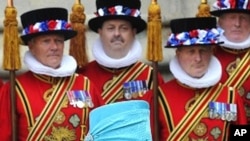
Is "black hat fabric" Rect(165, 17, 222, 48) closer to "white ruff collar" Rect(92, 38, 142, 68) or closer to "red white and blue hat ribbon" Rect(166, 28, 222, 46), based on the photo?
"red white and blue hat ribbon" Rect(166, 28, 222, 46)

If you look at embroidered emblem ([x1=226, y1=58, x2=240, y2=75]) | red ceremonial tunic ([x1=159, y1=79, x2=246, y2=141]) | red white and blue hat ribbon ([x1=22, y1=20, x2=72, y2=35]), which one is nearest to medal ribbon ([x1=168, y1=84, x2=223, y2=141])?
red ceremonial tunic ([x1=159, y1=79, x2=246, y2=141])

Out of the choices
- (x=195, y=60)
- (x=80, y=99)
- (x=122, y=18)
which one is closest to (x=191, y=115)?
(x=195, y=60)

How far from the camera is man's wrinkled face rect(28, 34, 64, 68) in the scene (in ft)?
17.8

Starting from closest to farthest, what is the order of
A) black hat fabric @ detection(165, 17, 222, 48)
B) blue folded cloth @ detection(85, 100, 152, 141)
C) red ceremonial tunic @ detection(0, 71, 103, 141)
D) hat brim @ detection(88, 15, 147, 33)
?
blue folded cloth @ detection(85, 100, 152, 141), red ceremonial tunic @ detection(0, 71, 103, 141), black hat fabric @ detection(165, 17, 222, 48), hat brim @ detection(88, 15, 147, 33)

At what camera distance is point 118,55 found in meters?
5.84

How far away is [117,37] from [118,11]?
0.41 ft

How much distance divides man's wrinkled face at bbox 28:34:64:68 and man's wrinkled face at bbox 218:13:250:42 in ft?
2.81

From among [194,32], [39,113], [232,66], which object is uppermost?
[194,32]

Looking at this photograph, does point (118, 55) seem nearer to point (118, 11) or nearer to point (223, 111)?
point (118, 11)

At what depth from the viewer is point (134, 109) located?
4039 mm

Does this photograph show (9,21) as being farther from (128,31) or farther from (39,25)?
(128,31)

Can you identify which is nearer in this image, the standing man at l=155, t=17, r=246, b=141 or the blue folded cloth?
the blue folded cloth

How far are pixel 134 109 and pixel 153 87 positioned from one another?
146cm

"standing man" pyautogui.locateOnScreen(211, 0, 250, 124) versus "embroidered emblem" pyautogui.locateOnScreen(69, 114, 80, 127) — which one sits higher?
"standing man" pyautogui.locateOnScreen(211, 0, 250, 124)
